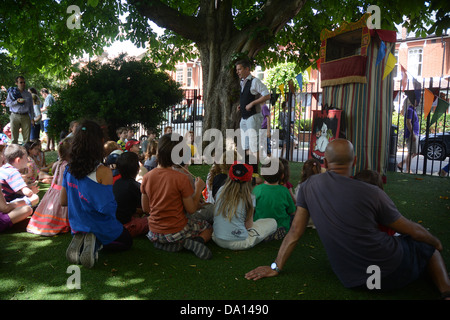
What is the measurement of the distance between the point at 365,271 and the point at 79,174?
2667mm

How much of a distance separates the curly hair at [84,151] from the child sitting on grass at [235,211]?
1386 mm

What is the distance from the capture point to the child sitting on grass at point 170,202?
3754 mm

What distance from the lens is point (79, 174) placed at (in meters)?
3.48

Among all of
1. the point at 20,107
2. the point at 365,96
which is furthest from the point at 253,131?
the point at 20,107

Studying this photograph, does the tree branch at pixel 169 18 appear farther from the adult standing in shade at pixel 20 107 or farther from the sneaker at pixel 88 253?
the sneaker at pixel 88 253

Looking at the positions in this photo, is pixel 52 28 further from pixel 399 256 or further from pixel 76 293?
pixel 399 256

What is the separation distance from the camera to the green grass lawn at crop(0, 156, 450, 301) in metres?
2.84

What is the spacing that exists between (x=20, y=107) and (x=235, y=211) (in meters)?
8.91

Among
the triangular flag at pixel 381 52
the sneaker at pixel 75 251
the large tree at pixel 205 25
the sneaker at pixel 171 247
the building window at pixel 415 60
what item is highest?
the building window at pixel 415 60

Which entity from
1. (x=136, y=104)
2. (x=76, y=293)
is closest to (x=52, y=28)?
(x=136, y=104)

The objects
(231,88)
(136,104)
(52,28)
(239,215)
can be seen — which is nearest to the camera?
(239,215)

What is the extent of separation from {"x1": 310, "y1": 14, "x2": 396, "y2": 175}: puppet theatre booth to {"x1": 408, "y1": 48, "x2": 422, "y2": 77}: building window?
30862 mm

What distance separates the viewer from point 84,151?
11.4 ft

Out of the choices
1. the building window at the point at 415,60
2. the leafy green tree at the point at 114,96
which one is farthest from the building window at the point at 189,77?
the leafy green tree at the point at 114,96
